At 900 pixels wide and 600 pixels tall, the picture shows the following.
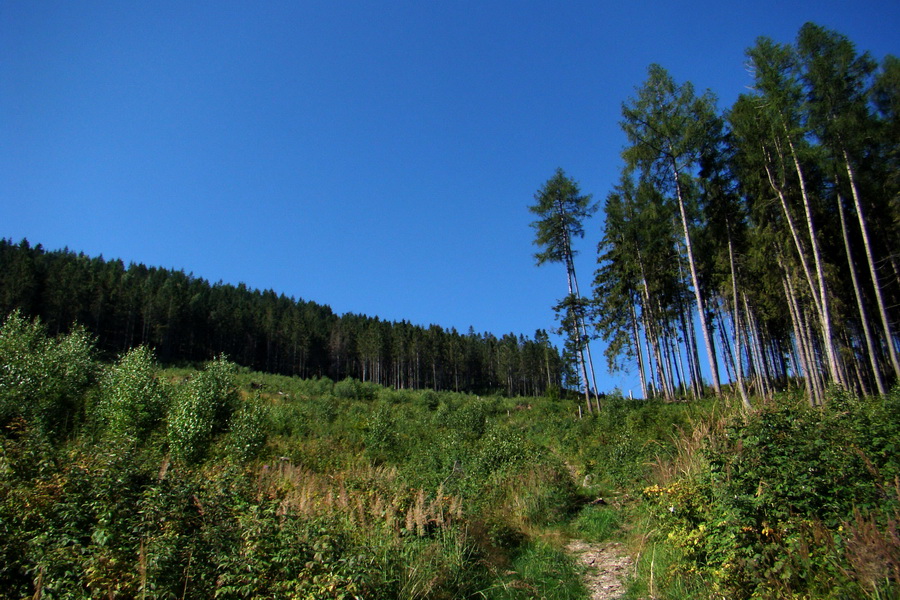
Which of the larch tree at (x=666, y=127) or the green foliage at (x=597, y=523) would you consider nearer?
the green foliage at (x=597, y=523)

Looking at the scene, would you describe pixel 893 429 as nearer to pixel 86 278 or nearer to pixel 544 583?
pixel 544 583

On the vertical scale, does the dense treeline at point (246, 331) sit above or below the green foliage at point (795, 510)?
above

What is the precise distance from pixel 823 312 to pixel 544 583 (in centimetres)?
1540

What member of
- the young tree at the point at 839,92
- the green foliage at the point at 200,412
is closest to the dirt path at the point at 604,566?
the green foliage at the point at 200,412

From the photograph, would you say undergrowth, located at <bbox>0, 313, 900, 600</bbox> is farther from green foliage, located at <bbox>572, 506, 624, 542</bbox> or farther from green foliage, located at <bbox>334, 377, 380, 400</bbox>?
green foliage, located at <bbox>334, 377, 380, 400</bbox>

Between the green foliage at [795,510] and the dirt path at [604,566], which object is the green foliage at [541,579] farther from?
the green foliage at [795,510]

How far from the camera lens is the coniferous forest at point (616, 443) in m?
4.41

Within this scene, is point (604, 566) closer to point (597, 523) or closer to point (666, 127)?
point (597, 523)

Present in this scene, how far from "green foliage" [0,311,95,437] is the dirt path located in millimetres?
16922

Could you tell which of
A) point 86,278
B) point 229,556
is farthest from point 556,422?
point 86,278

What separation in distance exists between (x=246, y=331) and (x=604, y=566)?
9033 cm

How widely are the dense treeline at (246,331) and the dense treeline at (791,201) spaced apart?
45.8 meters

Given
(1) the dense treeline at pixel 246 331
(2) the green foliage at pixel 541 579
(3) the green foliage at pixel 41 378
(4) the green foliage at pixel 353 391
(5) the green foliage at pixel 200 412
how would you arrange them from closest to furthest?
(2) the green foliage at pixel 541 579 < (3) the green foliage at pixel 41 378 < (5) the green foliage at pixel 200 412 < (4) the green foliage at pixel 353 391 < (1) the dense treeline at pixel 246 331

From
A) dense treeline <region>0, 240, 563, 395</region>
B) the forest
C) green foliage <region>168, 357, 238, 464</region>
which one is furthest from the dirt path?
dense treeline <region>0, 240, 563, 395</region>
